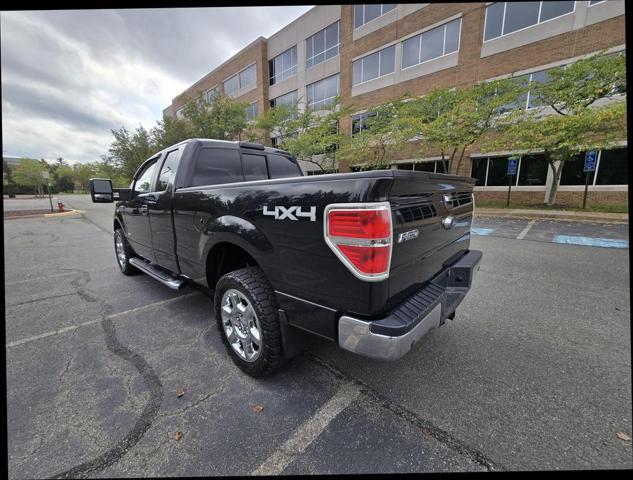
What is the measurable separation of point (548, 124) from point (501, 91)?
343 centimetres

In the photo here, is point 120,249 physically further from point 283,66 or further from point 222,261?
point 283,66

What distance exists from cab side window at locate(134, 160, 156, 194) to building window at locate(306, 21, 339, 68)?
23.8 m

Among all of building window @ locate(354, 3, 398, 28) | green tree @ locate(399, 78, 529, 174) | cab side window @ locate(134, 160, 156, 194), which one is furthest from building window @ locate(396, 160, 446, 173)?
cab side window @ locate(134, 160, 156, 194)

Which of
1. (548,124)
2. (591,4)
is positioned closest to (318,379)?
(548,124)

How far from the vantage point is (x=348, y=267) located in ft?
5.43

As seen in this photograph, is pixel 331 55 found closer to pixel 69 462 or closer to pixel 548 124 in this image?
pixel 548 124

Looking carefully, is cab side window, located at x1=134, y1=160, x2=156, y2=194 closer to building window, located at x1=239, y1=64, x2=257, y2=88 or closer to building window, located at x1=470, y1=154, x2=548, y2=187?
building window, located at x1=470, y1=154, x2=548, y2=187

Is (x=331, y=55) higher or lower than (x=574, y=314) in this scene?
higher

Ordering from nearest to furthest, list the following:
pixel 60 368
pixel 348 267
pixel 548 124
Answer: pixel 348 267, pixel 60 368, pixel 548 124

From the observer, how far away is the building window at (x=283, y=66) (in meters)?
26.0

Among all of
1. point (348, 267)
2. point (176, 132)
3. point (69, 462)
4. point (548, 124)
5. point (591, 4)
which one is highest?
point (591, 4)

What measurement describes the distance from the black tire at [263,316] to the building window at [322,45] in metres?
26.0

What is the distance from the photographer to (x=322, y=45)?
23.8m

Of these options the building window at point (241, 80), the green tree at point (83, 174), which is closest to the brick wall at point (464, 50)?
the building window at point (241, 80)
